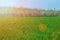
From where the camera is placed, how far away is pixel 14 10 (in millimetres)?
1757

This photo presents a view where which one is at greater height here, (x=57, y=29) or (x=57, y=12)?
(x=57, y=12)

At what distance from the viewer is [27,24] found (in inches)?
69.4

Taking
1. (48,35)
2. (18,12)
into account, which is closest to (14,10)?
(18,12)

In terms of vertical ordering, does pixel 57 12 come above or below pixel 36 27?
above

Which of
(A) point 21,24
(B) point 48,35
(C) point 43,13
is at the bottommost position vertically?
(B) point 48,35

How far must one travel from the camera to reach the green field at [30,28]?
172 cm

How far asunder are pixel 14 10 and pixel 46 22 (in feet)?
1.42

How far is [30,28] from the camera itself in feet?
5.77

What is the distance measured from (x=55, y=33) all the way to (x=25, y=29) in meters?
0.38

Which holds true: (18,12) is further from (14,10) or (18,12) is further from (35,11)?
(35,11)

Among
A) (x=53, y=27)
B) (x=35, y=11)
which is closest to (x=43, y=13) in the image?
(x=35, y=11)

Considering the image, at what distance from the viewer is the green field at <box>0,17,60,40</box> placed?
1721mm

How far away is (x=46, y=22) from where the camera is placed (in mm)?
1762

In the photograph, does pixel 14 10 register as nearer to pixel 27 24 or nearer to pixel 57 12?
pixel 27 24
